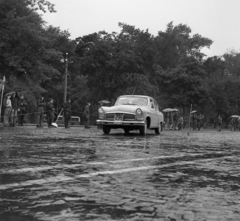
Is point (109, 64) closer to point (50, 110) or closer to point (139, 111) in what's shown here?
point (50, 110)

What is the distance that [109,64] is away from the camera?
4588 cm

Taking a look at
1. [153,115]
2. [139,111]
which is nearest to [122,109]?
[139,111]

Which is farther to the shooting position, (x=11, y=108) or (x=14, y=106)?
(x=14, y=106)

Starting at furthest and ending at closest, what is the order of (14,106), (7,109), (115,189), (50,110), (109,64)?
(109,64) → (50,110) → (14,106) → (7,109) → (115,189)

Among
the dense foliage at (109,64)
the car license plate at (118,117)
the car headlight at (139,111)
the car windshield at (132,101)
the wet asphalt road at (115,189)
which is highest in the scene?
the dense foliage at (109,64)

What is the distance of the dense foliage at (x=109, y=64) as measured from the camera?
105 ft

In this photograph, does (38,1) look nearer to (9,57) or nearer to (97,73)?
(9,57)

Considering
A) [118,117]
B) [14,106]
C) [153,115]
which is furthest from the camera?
[14,106]

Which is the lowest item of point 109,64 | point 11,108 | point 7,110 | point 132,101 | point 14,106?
point 7,110

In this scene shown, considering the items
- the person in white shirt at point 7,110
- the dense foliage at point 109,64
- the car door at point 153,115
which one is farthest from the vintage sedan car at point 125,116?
the dense foliage at point 109,64

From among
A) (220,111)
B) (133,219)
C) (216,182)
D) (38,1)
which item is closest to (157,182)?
(216,182)

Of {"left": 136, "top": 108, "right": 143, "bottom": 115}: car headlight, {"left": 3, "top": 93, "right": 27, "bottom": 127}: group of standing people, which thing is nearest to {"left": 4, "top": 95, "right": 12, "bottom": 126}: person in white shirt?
{"left": 3, "top": 93, "right": 27, "bottom": 127}: group of standing people

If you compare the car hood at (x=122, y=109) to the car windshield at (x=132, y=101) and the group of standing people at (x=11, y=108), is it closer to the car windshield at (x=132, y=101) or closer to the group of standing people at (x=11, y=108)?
the car windshield at (x=132, y=101)

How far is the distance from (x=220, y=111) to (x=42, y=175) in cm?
6586
